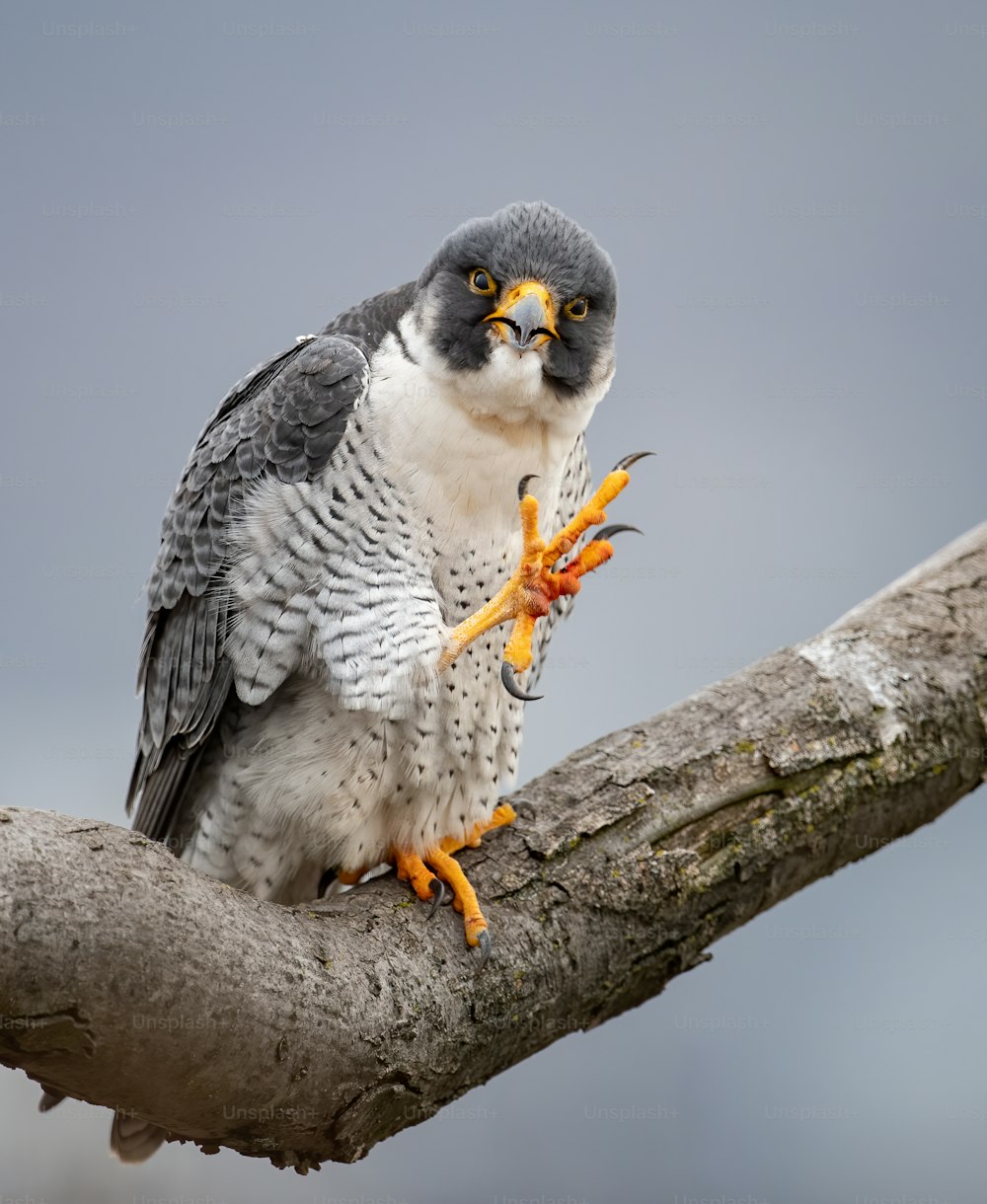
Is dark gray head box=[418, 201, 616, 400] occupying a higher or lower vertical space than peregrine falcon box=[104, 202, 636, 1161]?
higher

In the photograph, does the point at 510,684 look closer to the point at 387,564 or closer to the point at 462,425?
the point at 387,564

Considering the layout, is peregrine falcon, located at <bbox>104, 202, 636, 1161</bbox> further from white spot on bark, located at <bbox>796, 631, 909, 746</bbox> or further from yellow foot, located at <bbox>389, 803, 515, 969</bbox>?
white spot on bark, located at <bbox>796, 631, 909, 746</bbox>

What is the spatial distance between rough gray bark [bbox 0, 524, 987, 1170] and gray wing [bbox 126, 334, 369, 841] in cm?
67

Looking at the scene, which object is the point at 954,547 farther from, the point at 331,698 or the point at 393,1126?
the point at 393,1126

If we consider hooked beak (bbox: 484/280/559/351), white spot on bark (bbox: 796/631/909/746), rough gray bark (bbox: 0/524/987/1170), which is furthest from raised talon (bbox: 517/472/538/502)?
white spot on bark (bbox: 796/631/909/746)

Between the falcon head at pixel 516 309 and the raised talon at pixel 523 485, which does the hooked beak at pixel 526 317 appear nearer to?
the falcon head at pixel 516 309

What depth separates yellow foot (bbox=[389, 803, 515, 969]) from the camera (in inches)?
121

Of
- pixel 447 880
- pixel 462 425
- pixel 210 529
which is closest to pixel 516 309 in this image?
pixel 462 425

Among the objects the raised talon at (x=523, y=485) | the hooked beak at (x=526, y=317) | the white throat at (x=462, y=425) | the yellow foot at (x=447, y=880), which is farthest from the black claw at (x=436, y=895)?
the hooked beak at (x=526, y=317)

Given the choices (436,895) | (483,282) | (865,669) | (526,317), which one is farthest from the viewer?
(865,669)

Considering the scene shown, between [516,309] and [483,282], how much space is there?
0.15 m

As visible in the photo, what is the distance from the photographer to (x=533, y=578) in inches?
116

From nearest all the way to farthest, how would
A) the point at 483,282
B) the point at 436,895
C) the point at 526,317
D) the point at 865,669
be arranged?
the point at 526,317, the point at 483,282, the point at 436,895, the point at 865,669

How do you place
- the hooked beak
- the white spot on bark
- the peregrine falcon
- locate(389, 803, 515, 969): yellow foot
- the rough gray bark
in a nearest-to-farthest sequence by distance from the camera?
1. the rough gray bark
2. the hooked beak
3. the peregrine falcon
4. locate(389, 803, 515, 969): yellow foot
5. the white spot on bark
